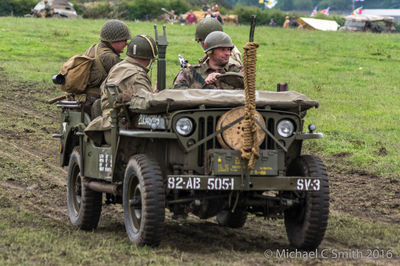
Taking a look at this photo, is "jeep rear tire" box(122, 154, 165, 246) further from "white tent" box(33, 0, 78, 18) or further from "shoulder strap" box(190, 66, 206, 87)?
"white tent" box(33, 0, 78, 18)

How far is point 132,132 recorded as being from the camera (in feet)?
25.5

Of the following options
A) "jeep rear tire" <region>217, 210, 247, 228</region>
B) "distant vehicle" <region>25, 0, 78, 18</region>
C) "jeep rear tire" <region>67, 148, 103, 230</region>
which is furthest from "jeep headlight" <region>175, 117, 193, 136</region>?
"distant vehicle" <region>25, 0, 78, 18</region>

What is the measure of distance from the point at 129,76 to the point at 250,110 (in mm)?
1846

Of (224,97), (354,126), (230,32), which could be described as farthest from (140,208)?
(230,32)

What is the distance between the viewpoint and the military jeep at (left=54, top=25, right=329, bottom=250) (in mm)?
7609

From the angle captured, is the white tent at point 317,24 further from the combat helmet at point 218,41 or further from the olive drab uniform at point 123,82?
the olive drab uniform at point 123,82

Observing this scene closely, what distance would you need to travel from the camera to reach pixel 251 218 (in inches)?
408

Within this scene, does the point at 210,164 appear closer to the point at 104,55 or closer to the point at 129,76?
the point at 129,76

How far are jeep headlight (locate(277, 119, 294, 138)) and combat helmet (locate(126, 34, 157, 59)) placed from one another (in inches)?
76.6

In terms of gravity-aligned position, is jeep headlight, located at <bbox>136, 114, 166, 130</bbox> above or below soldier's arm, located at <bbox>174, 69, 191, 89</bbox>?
below

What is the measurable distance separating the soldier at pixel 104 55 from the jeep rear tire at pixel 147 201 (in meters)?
2.28

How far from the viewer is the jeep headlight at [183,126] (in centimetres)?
771

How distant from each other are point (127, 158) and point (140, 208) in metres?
0.77

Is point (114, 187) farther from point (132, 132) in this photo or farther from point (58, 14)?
point (58, 14)
